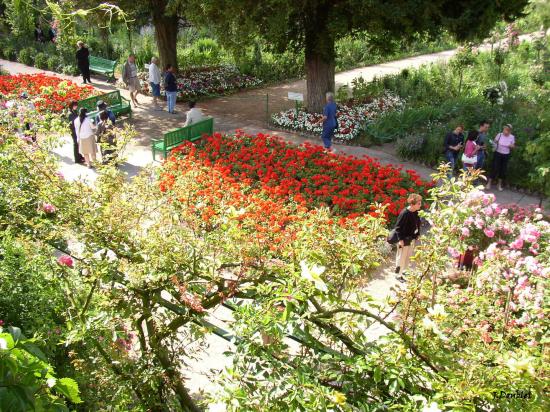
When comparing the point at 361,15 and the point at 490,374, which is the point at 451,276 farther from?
the point at 361,15

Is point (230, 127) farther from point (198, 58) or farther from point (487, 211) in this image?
point (487, 211)

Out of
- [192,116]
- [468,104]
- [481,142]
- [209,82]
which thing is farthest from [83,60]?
[481,142]

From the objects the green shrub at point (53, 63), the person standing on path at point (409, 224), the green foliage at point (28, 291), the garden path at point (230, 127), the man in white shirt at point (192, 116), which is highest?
the green foliage at point (28, 291)

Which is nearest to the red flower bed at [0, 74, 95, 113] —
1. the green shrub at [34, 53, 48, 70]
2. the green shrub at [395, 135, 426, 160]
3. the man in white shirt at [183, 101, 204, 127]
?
the man in white shirt at [183, 101, 204, 127]

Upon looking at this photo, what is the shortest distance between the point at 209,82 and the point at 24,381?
55.8 ft

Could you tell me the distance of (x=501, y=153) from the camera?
10.4 meters

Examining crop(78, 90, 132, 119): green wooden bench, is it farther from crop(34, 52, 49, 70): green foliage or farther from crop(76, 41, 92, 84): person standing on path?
crop(34, 52, 49, 70): green foliage

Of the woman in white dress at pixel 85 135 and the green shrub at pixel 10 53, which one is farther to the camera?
the green shrub at pixel 10 53

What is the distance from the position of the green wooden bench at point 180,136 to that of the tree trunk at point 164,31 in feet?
18.7

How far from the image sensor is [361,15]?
11.8 m

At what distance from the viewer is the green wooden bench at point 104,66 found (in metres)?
18.5

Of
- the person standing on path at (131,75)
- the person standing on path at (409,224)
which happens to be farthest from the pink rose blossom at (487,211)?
the person standing on path at (131,75)

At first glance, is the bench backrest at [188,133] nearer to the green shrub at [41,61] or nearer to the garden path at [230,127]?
the garden path at [230,127]

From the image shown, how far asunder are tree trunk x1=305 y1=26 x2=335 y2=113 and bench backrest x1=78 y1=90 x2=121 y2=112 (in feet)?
16.8
